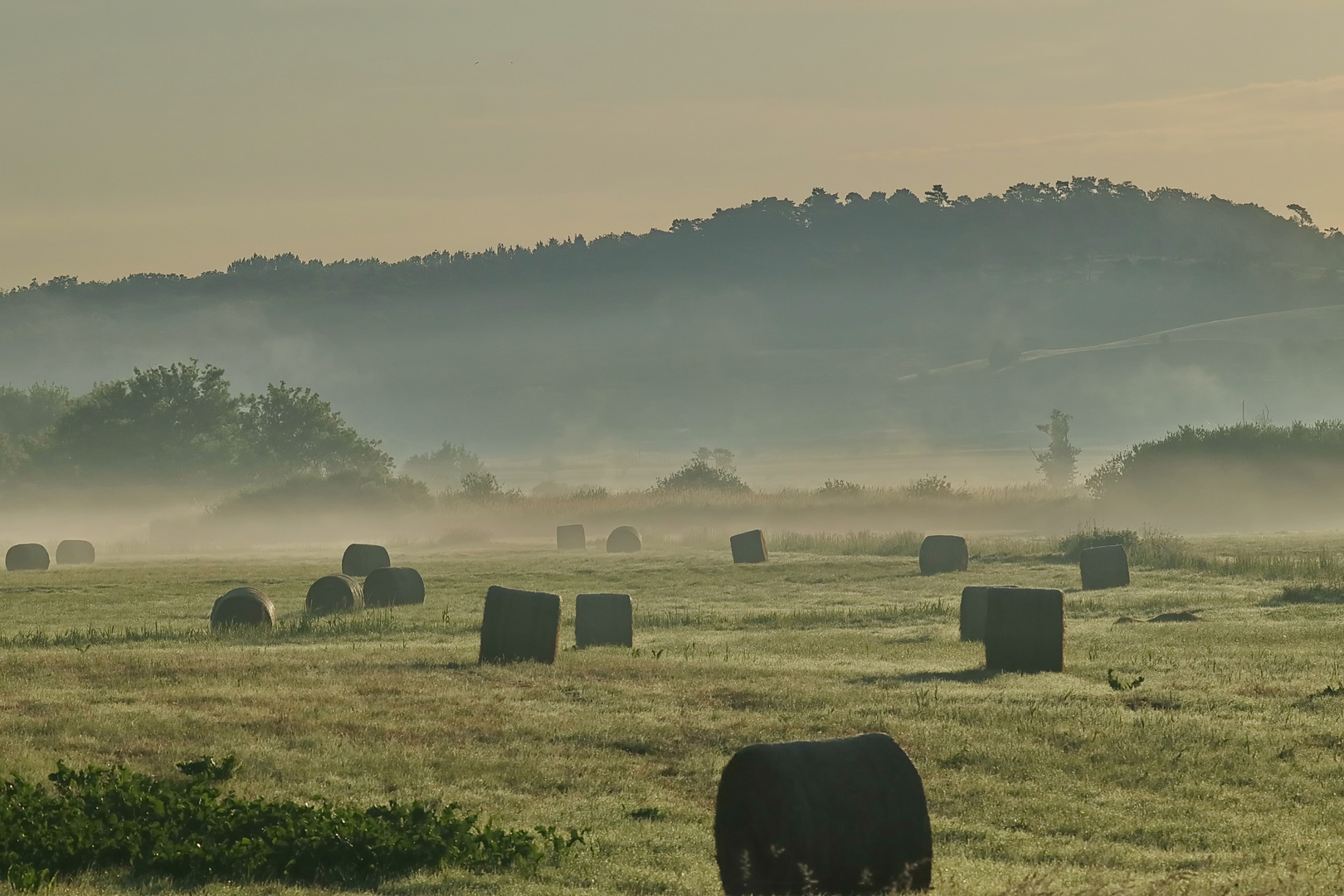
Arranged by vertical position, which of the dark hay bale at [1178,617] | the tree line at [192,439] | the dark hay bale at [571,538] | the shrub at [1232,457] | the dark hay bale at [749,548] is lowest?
the dark hay bale at [1178,617]

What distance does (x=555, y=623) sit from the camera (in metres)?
23.0

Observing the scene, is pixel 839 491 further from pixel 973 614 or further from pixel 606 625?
pixel 606 625

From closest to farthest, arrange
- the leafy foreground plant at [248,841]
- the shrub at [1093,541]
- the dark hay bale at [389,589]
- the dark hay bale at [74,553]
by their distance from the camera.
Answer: the leafy foreground plant at [248,841], the dark hay bale at [389,589], the shrub at [1093,541], the dark hay bale at [74,553]

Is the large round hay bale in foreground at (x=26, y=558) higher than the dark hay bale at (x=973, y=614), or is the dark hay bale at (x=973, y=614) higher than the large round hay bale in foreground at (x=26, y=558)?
the large round hay bale in foreground at (x=26, y=558)

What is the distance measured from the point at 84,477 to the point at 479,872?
3928 inches

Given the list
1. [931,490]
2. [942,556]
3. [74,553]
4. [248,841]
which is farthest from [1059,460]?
[248,841]

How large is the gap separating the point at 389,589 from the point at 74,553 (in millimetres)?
28482

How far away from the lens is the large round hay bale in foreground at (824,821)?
10.1 m

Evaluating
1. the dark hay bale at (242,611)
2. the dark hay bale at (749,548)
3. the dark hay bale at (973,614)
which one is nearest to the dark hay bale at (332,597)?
the dark hay bale at (242,611)

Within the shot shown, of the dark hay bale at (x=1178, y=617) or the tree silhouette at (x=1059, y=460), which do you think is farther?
the tree silhouette at (x=1059, y=460)

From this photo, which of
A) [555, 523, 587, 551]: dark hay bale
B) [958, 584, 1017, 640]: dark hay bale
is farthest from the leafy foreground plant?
[555, 523, 587, 551]: dark hay bale

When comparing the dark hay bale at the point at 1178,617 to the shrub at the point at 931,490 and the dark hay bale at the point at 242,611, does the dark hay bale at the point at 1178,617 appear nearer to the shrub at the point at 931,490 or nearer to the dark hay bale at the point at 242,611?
the dark hay bale at the point at 242,611

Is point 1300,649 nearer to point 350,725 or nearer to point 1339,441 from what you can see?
point 350,725

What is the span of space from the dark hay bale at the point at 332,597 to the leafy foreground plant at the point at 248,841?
20106mm
